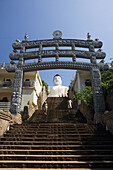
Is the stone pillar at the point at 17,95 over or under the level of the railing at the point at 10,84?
under

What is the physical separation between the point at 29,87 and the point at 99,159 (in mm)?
13661

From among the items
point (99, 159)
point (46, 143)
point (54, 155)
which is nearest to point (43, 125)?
point (46, 143)

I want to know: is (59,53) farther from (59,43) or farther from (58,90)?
(58,90)

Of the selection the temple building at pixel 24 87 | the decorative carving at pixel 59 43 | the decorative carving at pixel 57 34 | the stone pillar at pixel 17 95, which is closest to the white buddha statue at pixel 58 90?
the temple building at pixel 24 87

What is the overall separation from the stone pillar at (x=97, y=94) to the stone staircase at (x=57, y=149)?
2331 mm

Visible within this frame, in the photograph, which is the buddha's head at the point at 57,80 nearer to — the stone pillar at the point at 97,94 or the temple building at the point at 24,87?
the temple building at the point at 24,87

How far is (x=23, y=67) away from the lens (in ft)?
32.2

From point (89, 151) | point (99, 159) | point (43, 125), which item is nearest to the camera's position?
point (99, 159)

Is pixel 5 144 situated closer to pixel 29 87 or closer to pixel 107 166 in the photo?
pixel 107 166

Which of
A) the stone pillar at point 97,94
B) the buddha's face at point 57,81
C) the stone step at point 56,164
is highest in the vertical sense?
the buddha's face at point 57,81

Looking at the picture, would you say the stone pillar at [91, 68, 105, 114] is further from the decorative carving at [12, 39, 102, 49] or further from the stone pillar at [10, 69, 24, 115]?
the stone pillar at [10, 69, 24, 115]

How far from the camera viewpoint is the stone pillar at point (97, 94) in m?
8.20

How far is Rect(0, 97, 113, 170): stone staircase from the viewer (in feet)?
11.2

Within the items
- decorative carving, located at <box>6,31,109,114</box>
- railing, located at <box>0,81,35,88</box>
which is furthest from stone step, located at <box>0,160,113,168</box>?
railing, located at <box>0,81,35,88</box>
